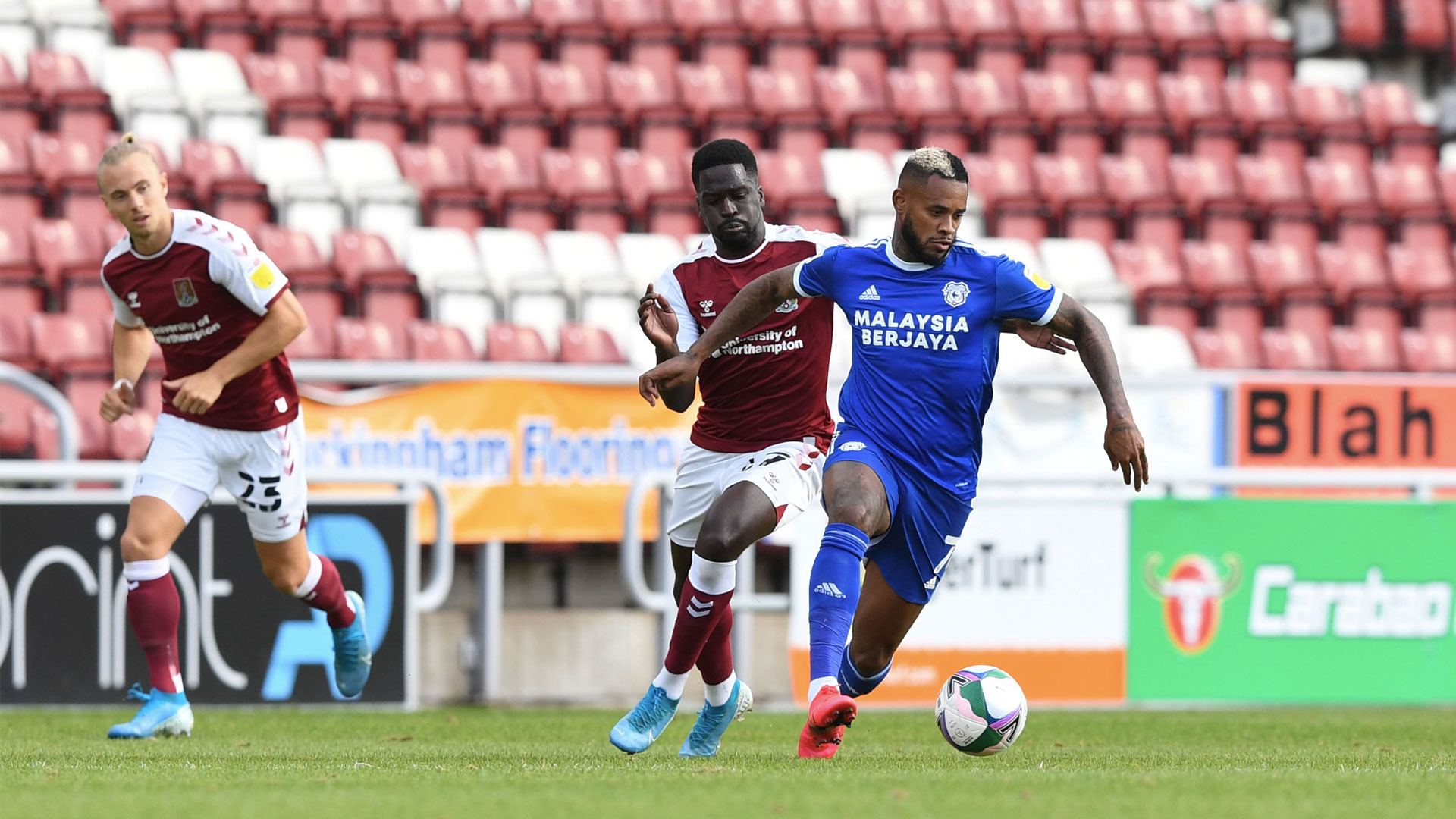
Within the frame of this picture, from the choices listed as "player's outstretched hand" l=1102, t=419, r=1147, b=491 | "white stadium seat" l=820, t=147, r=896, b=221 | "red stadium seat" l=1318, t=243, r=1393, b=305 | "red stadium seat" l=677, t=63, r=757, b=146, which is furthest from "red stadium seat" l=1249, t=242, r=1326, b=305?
"player's outstretched hand" l=1102, t=419, r=1147, b=491

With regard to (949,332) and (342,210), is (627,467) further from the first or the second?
(342,210)

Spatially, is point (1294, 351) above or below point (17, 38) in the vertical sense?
below

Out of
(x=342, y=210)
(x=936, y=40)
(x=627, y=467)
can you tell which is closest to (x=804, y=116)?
(x=936, y=40)

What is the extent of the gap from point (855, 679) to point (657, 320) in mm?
1412

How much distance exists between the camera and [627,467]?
959 cm

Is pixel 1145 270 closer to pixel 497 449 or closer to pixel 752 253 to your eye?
pixel 497 449

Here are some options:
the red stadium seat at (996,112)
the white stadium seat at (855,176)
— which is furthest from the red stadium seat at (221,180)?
the red stadium seat at (996,112)

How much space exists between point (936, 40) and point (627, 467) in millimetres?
9020

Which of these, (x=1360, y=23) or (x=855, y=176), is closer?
(x=855, y=176)

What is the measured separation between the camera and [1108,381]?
18.7 ft

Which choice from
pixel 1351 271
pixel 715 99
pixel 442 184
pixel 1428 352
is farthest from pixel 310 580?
pixel 1351 271

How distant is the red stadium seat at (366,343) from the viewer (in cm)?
1245

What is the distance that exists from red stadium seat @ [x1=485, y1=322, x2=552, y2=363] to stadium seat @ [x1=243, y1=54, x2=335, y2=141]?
10.0 ft

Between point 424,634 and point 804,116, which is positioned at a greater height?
point 804,116
